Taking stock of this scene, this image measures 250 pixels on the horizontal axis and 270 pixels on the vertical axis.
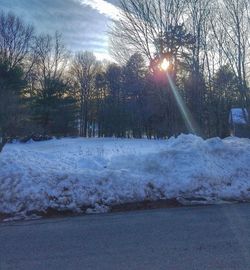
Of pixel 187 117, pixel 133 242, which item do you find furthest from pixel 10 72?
pixel 133 242

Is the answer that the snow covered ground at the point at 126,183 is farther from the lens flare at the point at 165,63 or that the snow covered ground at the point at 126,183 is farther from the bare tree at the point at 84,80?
the bare tree at the point at 84,80

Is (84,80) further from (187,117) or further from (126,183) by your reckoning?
(126,183)

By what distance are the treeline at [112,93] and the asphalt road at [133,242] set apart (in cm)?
1628

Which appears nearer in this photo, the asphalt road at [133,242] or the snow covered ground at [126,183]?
the asphalt road at [133,242]

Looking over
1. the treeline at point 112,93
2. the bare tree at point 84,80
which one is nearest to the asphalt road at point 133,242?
the treeline at point 112,93

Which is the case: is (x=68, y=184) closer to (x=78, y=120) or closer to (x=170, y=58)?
(x=170, y=58)

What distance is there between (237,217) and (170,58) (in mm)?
22224

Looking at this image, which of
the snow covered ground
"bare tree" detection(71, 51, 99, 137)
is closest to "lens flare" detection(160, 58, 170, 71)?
the snow covered ground

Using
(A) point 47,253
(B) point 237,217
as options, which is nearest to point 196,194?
(B) point 237,217

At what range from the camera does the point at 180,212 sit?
313 inches

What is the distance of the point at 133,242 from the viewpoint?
19.1ft

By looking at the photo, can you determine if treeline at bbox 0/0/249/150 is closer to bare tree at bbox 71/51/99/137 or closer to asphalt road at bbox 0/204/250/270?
bare tree at bbox 71/51/99/137

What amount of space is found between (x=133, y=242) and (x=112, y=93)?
194 ft

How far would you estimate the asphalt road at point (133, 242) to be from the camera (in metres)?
4.91
